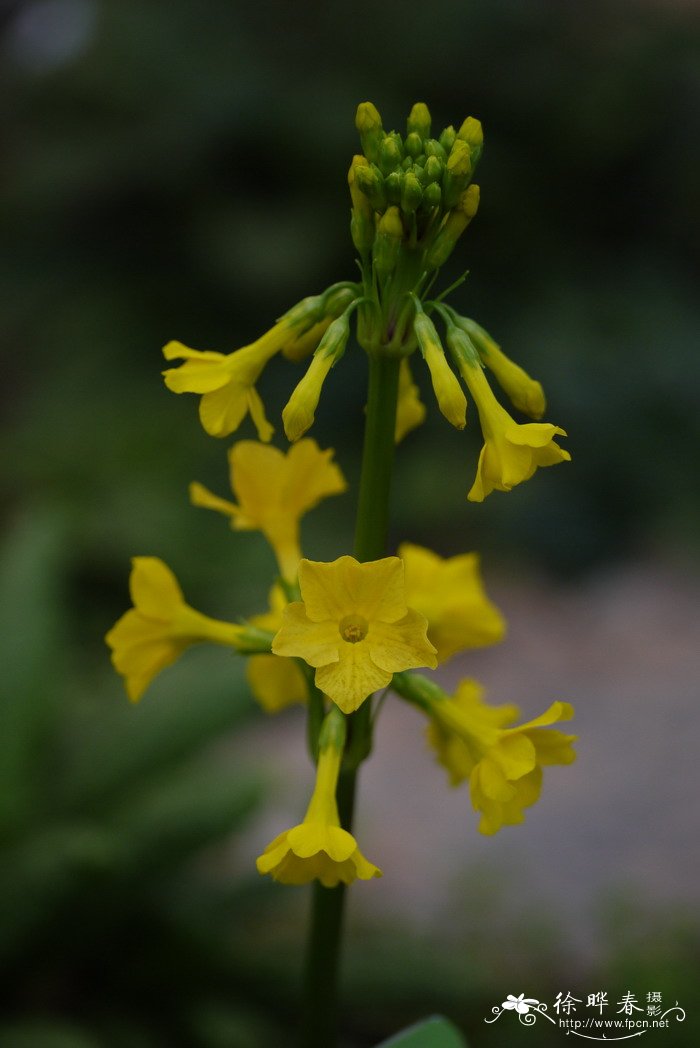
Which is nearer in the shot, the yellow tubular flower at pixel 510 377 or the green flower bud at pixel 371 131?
the green flower bud at pixel 371 131

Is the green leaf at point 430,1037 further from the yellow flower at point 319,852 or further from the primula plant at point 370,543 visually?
the yellow flower at point 319,852

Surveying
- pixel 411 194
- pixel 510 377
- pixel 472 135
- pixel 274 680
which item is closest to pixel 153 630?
pixel 274 680

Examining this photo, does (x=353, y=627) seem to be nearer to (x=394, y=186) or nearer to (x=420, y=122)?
(x=394, y=186)

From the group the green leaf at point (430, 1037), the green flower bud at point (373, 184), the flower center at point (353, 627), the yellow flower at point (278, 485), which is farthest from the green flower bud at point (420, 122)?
the green leaf at point (430, 1037)

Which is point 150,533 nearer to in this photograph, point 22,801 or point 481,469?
point 22,801

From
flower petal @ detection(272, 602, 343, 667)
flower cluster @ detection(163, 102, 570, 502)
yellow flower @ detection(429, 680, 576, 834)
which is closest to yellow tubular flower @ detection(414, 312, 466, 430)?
flower cluster @ detection(163, 102, 570, 502)

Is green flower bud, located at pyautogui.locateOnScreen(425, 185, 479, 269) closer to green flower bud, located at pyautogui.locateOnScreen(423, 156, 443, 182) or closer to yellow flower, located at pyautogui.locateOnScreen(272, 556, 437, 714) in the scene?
green flower bud, located at pyautogui.locateOnScreen(423, 156, 443, 182)

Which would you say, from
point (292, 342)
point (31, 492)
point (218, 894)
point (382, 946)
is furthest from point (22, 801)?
point (31, 492)
